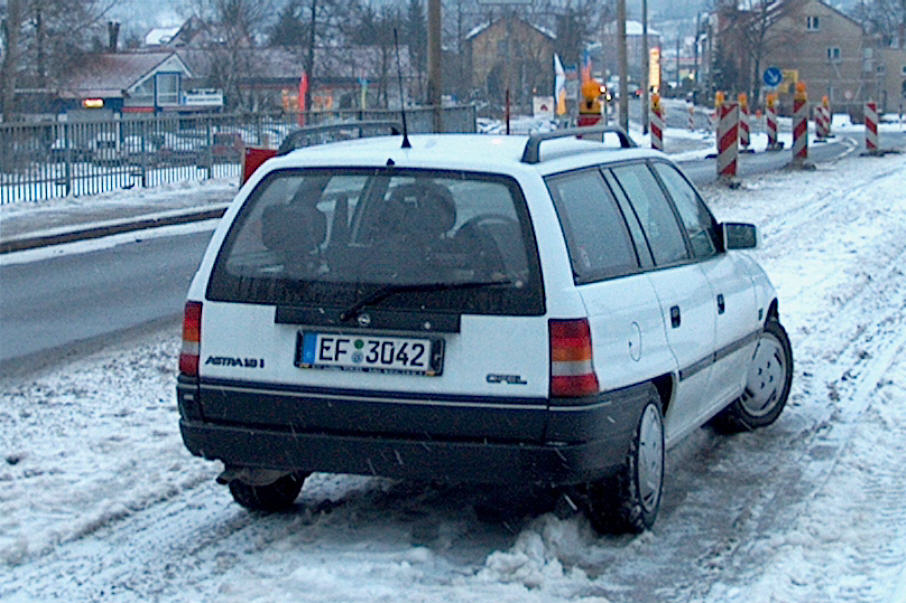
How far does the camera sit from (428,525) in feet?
19.1

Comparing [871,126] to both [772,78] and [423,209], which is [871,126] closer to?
[772,78]

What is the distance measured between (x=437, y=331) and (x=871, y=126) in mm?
32557

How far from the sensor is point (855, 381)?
8.57 m

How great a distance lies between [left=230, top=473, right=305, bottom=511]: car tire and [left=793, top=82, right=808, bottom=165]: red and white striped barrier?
2345cm

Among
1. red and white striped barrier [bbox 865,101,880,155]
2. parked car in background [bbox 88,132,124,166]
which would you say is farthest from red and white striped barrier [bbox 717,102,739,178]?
red and white striped barrier [bbox 865,101,880,155]

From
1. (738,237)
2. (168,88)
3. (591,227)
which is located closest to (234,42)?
(168,88)

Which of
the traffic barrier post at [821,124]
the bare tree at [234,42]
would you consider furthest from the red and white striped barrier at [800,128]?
the bare tree at [234,42]

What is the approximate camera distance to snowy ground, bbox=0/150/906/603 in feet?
16.6

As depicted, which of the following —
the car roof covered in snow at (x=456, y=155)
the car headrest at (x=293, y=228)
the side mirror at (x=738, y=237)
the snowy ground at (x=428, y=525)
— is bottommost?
the snowy ground at (x=428, y=525)

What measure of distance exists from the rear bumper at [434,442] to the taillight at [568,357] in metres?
0.07

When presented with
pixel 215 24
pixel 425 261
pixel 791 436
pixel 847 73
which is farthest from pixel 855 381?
pixel 847 73

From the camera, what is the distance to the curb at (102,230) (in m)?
18.0

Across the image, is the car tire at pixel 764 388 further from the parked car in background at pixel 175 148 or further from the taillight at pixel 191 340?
the parked car in background at pixel 175 148

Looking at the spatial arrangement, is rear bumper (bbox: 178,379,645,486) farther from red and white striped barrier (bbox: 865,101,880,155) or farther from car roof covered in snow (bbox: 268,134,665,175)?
red and white striped barrier (bbox: 865,101,880,155)
